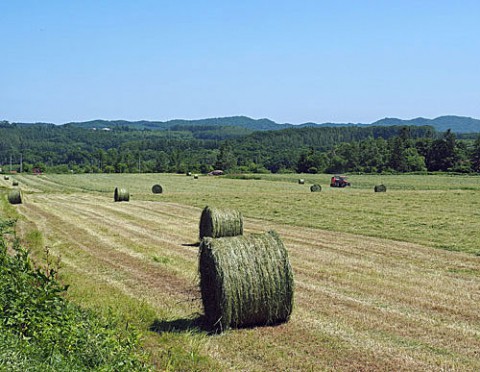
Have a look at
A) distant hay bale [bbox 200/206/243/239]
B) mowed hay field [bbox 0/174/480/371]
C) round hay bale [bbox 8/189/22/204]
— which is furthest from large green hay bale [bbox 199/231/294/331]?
round hay bale [bbox 8/189/22/204]

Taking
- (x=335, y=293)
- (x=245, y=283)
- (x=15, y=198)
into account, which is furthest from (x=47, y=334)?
(x=15, y=198)

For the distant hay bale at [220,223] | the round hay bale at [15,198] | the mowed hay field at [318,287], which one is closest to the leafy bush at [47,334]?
the mowed hay field at [318,287]

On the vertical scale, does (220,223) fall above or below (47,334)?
below

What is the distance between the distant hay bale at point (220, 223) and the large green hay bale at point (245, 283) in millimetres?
7531

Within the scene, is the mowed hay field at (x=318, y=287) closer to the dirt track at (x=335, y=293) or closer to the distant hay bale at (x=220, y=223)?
the dirt track at (x=335, y=293)

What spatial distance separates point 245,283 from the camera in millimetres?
8898

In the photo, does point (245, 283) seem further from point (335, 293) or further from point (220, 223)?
point (220, 223)

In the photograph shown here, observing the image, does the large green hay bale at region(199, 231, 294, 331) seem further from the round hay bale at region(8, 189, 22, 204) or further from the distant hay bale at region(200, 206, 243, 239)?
the round hay bale at region(8, 189, 22, 204)

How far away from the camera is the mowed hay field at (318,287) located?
788 centimetres

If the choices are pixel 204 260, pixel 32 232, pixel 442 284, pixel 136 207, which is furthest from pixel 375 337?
pixel 136 207

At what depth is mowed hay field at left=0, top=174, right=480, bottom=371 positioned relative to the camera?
7875 mm

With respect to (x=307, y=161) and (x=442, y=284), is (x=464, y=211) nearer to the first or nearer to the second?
(x=442, y=284)

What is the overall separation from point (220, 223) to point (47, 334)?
11292 millimetres

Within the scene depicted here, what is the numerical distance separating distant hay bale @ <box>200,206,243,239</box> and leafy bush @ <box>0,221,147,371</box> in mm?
9625
